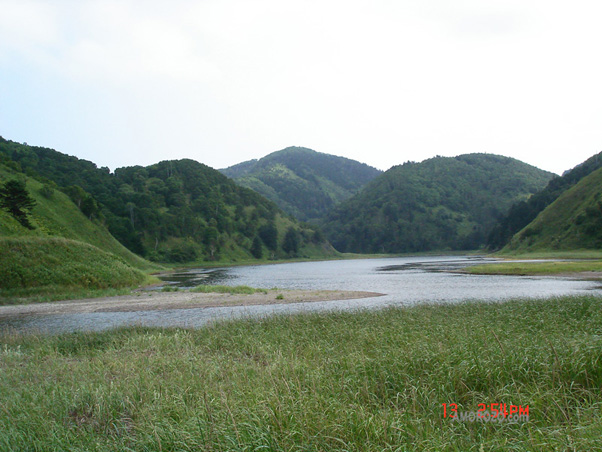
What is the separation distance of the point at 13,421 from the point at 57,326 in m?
23.9

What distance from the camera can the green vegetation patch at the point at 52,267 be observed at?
48312 millimetres

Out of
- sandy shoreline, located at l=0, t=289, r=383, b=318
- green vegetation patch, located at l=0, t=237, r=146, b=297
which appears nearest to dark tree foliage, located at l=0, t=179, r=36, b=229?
green vegetation patch, located at l=0, t=237, r=146, b=297

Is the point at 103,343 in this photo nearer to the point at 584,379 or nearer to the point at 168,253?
the point at 584,379

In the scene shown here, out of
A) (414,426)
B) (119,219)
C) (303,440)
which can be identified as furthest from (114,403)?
(119,219)

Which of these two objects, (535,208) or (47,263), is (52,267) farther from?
(535,208)

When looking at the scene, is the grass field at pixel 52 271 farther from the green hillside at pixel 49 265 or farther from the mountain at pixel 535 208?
the mountain at pixel 535 208

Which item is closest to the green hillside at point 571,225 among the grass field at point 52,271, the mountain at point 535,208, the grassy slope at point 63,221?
the mountain at point 535,208

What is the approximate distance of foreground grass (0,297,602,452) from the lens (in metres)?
7.19

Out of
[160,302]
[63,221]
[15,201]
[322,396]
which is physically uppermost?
[15,201]

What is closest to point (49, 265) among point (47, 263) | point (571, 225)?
point (47, 263)

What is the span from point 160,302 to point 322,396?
3845 cm
